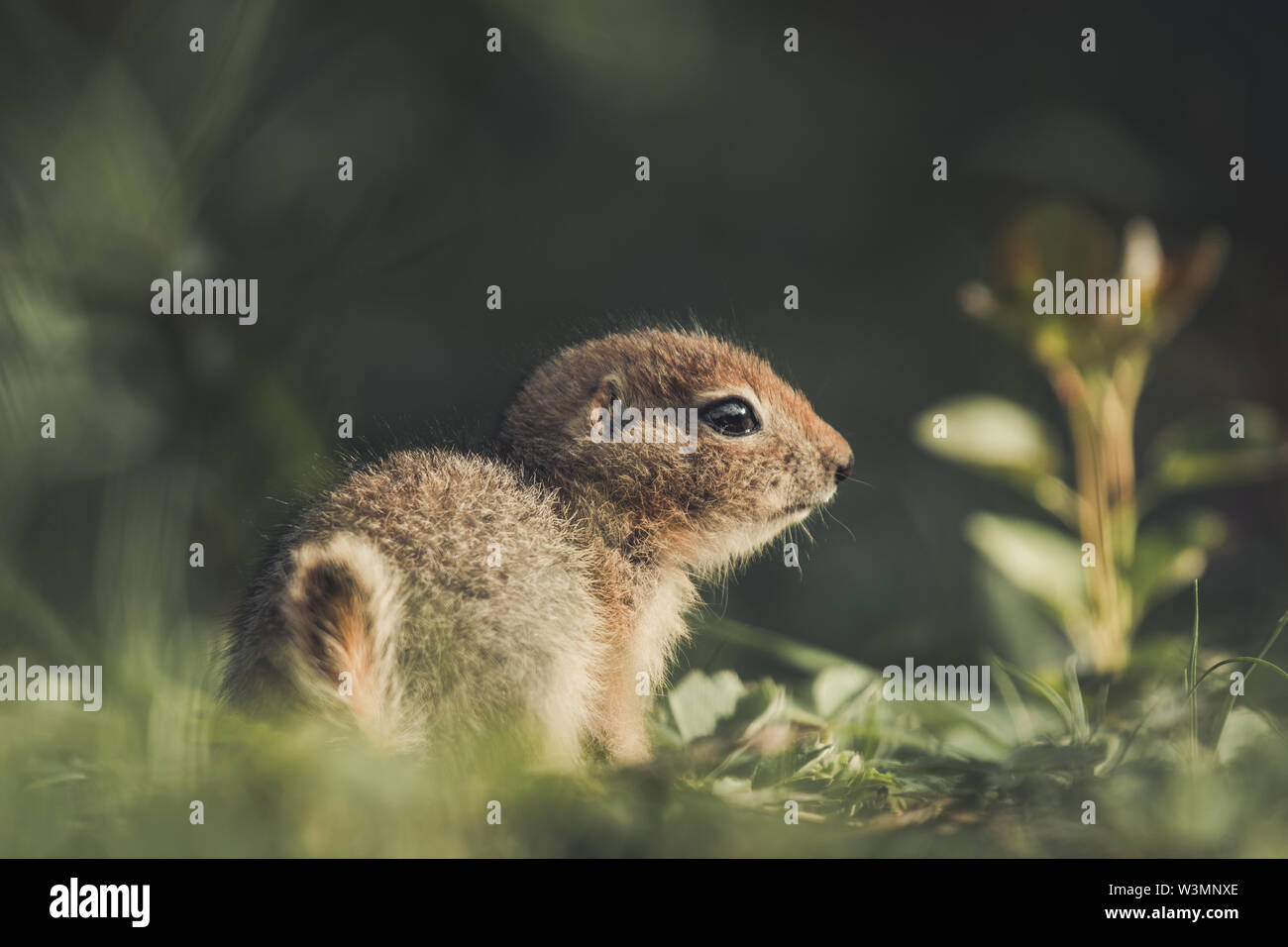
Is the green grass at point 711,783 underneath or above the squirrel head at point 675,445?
underneath

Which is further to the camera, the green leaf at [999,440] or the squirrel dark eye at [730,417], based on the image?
the squirrel dark eye at [730,417]

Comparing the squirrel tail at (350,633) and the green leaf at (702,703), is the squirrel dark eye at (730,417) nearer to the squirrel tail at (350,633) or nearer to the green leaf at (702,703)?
the green leaf at (702,703)

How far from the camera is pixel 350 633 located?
0.88m

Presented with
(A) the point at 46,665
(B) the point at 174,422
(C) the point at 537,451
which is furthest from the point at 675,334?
(A) the point at 46,665

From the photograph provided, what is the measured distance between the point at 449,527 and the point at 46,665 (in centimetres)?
45

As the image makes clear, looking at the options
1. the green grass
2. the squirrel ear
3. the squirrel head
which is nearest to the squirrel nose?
the squirrel head

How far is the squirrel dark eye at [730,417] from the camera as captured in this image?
1.37 m

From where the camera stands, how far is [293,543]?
1040 millimetres

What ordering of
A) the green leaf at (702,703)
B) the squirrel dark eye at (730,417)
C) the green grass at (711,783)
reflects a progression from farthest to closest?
the squirrel dark eye at (730,417)
the green leaf at (702,703)
the green grass at (711,783)

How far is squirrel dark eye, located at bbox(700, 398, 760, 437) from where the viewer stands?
137 centimetres

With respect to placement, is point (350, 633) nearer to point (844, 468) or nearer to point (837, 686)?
point (837, 686)

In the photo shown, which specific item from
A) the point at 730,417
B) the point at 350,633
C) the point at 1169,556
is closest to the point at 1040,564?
the point at 1169,556

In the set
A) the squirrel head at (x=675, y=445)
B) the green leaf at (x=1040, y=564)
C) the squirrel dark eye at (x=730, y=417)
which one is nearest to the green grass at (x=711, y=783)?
the green leaf at (x=1040, y=564)

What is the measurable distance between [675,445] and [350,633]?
0.54 meters
